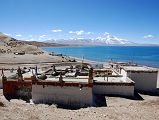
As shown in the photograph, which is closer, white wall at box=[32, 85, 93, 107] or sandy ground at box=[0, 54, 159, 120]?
sandy ground at box=[0, 54, 159, 120]

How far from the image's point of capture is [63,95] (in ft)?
91.8

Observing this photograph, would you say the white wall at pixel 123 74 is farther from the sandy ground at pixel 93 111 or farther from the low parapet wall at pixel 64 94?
the low parapet wall at pixel 64 94

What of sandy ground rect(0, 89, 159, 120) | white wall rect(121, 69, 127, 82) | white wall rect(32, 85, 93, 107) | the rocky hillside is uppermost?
the rocky hillside

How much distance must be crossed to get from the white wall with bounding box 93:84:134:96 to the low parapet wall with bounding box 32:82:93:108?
3497 mm

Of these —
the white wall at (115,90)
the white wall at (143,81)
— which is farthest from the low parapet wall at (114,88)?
the white wall at (143,81)

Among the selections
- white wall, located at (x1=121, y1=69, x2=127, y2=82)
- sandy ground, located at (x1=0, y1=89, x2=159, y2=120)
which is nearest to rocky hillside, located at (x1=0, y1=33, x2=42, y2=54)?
white wall, located at (x1=121, y1=69, x2=127, y2=82)

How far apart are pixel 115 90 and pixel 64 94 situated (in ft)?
19.7

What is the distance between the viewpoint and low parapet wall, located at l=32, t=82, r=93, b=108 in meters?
27.4

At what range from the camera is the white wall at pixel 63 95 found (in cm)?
2739

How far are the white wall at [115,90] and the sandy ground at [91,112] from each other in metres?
1.71

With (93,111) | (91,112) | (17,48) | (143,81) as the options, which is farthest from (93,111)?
(17,48)

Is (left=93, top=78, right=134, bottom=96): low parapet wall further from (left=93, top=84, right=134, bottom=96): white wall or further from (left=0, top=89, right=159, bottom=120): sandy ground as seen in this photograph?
(left=0, top=89, right=159, bottom=120): sandy ground

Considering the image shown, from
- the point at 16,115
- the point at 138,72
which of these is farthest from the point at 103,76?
the point at 16,115

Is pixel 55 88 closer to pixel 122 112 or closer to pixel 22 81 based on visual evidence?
pixel 22 81
